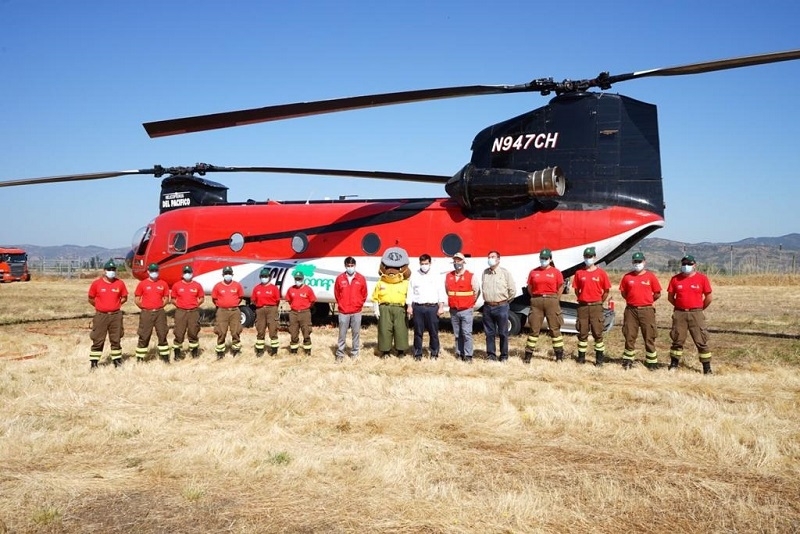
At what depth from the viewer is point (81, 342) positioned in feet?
39.3

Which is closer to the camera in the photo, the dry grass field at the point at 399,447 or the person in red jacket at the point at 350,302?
the dry grass field at the point at 399,447

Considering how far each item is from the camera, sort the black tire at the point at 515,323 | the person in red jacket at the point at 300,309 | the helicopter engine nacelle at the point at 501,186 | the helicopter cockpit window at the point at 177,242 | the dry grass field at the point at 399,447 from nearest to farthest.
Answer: the dry grass field at the point at 399,447 → the person in red jacket at the point at 300,309 → the helicopter engine nacelle at the point at 501,186 → the black tire at the point at 515,323 → the helicopter cockpit window at the point at 177,242

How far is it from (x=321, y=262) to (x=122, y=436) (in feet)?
26.5

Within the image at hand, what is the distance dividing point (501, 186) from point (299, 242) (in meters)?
5.03

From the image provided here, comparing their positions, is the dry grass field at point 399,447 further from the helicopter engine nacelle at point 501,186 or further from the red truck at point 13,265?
the red truck at point 13,265

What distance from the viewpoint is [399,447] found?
543 centimetres

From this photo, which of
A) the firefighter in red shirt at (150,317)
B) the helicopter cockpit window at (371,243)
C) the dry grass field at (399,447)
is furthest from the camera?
the helicopter cockpit window at (371,243)

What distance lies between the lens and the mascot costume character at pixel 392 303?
10.1 m

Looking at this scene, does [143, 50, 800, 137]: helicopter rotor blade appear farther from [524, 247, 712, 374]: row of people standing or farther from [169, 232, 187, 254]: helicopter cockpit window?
[169, 232, 187, 254]: helicopter cockpit window

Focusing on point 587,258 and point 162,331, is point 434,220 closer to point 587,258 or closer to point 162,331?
point 587,258

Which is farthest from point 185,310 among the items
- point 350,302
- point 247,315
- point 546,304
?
point 546,304

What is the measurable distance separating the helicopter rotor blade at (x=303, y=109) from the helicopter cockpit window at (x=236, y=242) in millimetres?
4764

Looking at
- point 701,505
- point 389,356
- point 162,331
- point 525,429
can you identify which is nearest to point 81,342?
point 162,331

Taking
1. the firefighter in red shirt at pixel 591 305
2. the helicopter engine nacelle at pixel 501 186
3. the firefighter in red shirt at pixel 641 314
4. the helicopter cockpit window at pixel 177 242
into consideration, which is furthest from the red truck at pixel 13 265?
the firefighter in red shirt at pixel 641 314
